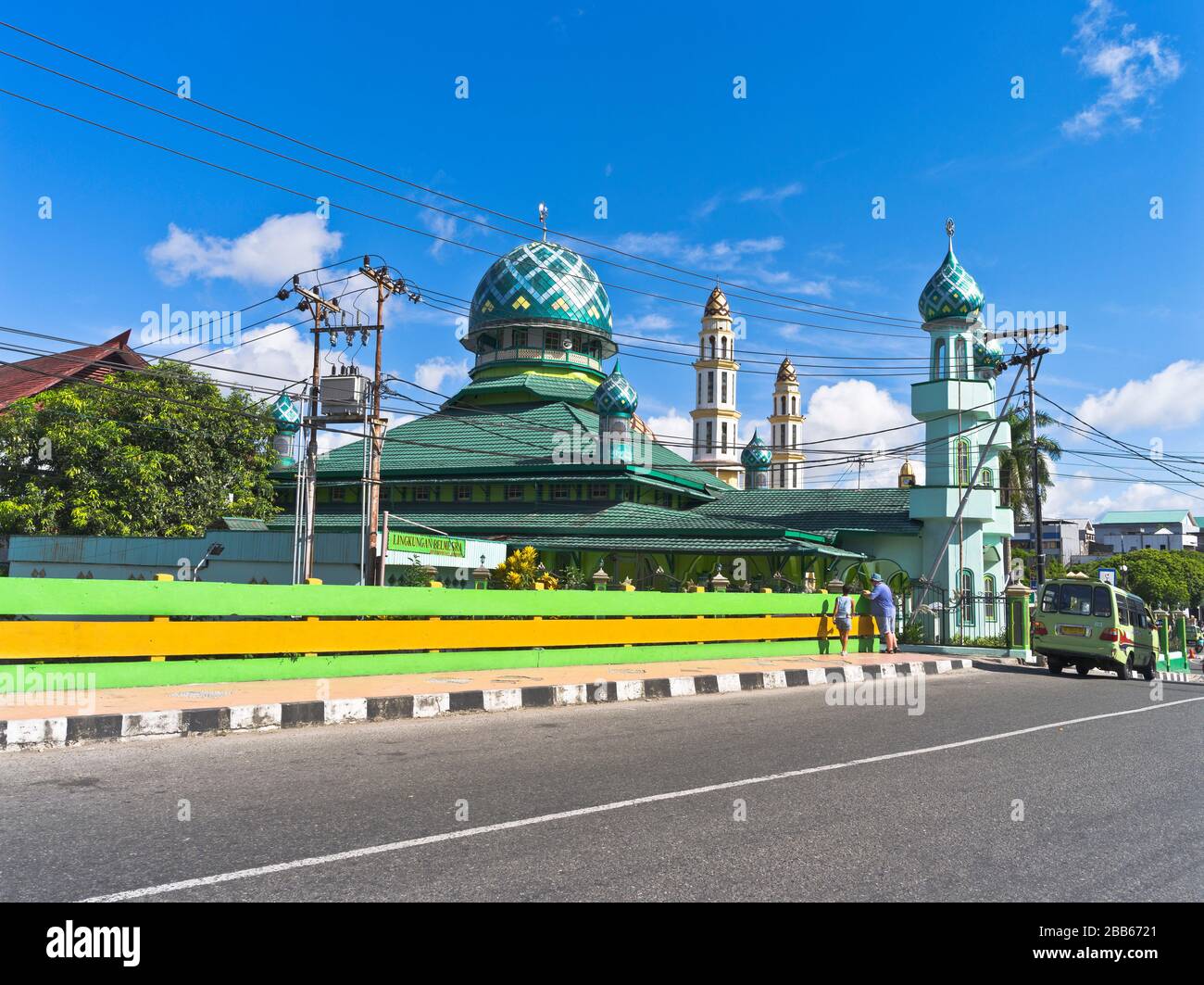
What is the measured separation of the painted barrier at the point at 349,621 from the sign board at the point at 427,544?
11003 millimetres

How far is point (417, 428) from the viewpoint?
120 ft

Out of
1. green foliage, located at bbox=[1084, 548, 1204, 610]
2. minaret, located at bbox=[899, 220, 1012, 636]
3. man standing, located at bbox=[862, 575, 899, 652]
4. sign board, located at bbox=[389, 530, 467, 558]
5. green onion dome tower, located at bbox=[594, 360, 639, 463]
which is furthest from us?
green foliage, located at bbox=[1084, 548, 1204, 610]

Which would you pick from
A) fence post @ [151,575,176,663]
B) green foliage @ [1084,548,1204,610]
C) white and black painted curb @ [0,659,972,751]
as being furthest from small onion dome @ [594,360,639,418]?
green foliage @ [1084,548,1204,610]

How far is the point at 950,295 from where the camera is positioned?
28984 mm

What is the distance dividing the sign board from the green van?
48.5 ft

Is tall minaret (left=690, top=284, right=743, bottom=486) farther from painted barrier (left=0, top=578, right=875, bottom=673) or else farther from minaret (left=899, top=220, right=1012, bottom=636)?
painted barrier (left=0, top=578, right=875, bottom=673)

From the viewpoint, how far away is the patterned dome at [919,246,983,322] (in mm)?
28859

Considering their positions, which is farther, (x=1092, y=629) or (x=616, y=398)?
(x=616, y=398)

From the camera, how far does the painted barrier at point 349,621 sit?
8.42 meters

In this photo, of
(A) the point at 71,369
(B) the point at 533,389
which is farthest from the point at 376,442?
(A) the point at 71,369

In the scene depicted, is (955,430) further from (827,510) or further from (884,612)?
(884,612)

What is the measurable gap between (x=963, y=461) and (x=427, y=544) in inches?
632

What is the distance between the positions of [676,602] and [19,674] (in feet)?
31.1
